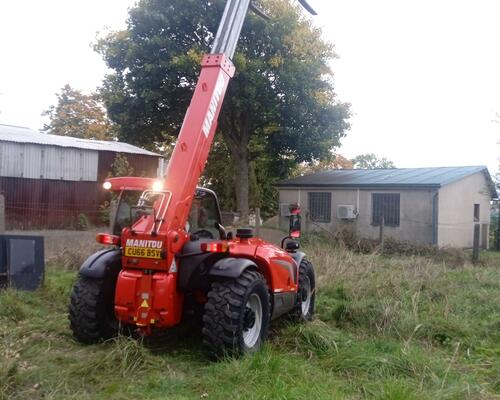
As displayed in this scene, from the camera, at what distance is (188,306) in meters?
6.12

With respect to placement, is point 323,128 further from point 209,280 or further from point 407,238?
point 209,280

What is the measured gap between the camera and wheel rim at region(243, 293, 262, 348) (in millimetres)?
5885

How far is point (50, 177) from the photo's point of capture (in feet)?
68.6

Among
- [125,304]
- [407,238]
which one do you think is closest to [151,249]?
[125,304]

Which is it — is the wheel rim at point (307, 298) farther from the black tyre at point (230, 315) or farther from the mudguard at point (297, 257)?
the black tyre at point (230, 315)

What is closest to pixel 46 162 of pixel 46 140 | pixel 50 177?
pixel 50 177

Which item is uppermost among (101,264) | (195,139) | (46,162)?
(46,162)

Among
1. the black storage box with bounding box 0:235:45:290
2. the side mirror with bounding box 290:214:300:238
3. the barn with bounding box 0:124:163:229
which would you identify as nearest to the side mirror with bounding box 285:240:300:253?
the side mirror with bounding box 290:214:300:238

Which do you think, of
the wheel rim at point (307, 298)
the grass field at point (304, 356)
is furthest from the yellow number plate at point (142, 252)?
the wheel rim at point (307, 298)

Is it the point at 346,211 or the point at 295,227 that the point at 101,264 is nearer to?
the point at 295,227

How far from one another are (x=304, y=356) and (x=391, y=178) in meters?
16.9

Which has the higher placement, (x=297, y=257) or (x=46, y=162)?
(x=46, y=162)

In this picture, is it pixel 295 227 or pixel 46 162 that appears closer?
pixel 295 227

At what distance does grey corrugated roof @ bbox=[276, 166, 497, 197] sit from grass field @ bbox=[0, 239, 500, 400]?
1176cm
